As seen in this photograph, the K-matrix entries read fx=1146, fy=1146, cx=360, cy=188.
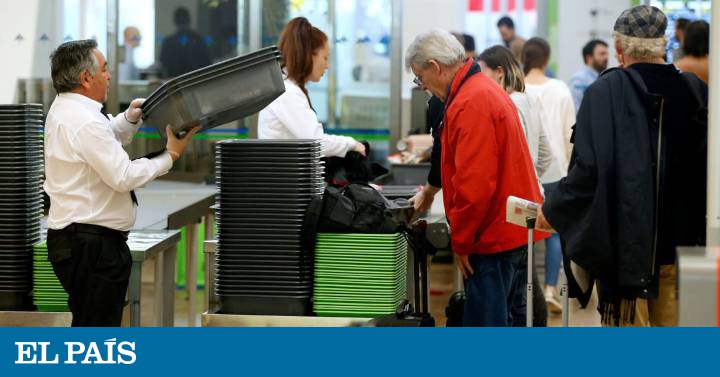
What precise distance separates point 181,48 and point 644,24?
18.7 feet

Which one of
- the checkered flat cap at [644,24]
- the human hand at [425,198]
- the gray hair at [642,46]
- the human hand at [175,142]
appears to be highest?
the checkered flat cap at [644,24]

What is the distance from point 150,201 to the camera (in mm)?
6188

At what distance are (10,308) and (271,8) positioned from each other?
5.20m

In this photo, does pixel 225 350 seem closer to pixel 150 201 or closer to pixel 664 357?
pixel 664 357

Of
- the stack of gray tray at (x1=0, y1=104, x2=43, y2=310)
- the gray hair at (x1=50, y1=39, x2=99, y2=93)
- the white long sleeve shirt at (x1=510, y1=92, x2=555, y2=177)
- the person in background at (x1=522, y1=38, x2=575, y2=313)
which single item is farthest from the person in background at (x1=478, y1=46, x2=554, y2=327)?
the stack of gray tray at (x1=0, y1=104, x2=43, y2=310)

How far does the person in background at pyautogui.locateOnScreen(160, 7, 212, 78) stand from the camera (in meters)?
8.66

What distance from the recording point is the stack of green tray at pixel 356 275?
3.43 metres

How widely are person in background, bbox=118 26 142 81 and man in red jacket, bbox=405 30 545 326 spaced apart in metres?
5.19

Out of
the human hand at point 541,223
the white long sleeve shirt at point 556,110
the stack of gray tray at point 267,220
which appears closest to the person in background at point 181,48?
the white long sleeve shirt at point 556,110

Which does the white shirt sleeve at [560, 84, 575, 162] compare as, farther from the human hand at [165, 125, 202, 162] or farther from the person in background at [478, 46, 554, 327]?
the human hand at [165, 125, 202, 162]

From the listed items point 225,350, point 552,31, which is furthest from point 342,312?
point 552,31

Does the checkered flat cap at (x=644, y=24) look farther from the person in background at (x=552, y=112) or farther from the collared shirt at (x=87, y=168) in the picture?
the person in background at (x=552, y=112)

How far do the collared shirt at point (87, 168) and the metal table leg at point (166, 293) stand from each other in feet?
3.80

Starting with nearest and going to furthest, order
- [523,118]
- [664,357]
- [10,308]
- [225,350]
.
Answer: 1. [664,357]
2. [225,350]
3. [10,308]
4. [523,118]
